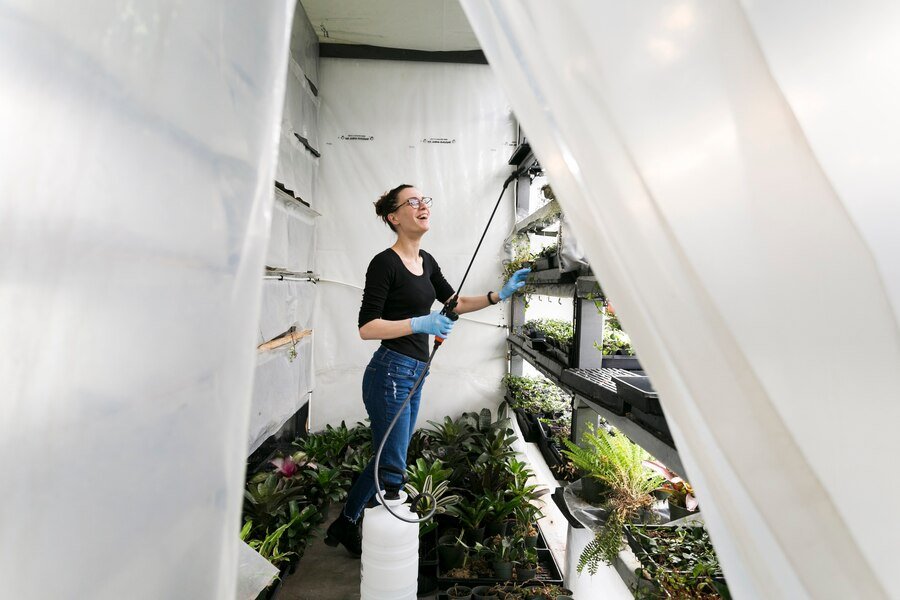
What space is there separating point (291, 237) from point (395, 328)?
1370 millimetres

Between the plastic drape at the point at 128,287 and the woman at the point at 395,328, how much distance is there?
1.39 meters

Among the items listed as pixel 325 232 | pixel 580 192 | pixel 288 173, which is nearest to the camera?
pixel 580 192

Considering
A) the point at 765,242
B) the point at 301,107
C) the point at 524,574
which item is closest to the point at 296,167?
the point at 301,107

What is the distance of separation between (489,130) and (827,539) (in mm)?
3568

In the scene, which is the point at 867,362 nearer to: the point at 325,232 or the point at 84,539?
the point at 84,539

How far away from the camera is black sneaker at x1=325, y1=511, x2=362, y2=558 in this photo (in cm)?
228

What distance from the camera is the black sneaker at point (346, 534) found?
2283 millimetres

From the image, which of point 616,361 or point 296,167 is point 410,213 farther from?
point 296,167

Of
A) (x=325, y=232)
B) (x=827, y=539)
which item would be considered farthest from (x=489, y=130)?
(x=827, y=539)

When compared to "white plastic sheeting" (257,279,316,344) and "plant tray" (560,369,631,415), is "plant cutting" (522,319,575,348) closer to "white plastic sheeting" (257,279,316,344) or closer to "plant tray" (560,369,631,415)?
"plant tray" (560,369,631,415)

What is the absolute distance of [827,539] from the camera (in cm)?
39

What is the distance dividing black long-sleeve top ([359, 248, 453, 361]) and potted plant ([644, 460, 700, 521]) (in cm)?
106

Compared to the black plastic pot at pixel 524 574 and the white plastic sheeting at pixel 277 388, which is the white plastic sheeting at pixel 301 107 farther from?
the black plastic pot at pixel 524 574

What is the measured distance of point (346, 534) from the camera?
2303 mm
